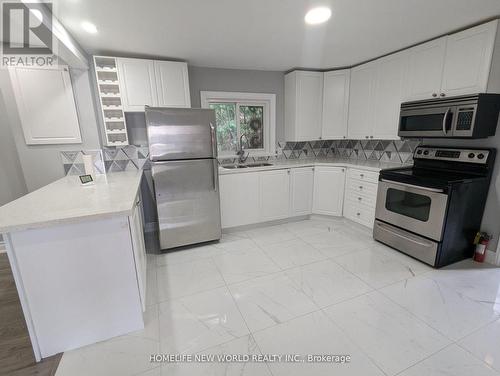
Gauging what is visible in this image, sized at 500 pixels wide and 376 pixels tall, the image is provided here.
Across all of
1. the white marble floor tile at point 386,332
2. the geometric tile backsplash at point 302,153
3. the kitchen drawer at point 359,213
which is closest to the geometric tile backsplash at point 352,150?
the geometric tile backsplash at point 302,153

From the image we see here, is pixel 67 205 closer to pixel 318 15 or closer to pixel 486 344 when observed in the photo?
pixel 318 15

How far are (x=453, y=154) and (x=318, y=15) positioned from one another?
1981 mm

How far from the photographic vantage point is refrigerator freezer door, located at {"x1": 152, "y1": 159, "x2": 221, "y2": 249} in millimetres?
2588

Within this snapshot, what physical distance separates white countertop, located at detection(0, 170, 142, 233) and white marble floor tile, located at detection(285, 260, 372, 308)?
1581mm

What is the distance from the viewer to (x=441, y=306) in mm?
1863

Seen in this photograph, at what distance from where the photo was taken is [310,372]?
138 cm

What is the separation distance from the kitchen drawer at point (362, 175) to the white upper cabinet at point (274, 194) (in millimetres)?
860

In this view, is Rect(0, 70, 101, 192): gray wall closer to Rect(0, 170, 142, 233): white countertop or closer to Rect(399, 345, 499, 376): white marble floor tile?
Rect(0, 170, 142, 233): white countertop

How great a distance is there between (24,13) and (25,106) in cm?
134

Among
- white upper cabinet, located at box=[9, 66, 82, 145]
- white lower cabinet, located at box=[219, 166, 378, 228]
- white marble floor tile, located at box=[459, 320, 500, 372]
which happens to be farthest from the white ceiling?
white marble floor tile, located at box=[459, 320, 500, 372]

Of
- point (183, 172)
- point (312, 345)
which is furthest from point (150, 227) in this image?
point (312, 345)

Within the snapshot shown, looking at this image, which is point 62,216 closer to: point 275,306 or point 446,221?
point 275,306

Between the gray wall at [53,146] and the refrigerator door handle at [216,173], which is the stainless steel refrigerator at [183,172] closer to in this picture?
the refrigerator door handle at [216,173]

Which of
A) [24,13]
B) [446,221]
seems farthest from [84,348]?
[446,221]
